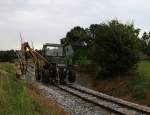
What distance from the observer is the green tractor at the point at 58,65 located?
117 ft

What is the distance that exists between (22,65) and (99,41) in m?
6.83

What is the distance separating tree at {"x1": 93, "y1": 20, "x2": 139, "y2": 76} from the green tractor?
105 inches

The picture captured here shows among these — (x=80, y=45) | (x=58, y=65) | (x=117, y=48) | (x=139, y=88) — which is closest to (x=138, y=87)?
(x=139, y=88)

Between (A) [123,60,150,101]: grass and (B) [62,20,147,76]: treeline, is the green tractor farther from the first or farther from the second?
(A) [123,60,150,101]: grass

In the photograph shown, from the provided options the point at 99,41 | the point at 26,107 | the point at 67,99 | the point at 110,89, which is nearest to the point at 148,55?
the point at 99,41

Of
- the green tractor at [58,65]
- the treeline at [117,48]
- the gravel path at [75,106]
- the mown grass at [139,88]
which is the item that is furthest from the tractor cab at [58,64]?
the gravel path at [75,106]

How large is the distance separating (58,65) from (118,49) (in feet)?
16.9

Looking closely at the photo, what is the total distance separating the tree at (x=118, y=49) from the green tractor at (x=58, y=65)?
2.67 meters

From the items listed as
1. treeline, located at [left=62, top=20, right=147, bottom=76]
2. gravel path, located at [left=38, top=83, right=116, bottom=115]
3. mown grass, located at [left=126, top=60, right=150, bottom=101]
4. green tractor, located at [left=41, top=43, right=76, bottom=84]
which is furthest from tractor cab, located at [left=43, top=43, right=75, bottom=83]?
gravel path, located at [left=38, top=83, right=116, bottom=115]

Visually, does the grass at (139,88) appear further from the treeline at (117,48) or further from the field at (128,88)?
the treeline at (117,48)

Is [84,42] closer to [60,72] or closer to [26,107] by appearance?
[60,72]

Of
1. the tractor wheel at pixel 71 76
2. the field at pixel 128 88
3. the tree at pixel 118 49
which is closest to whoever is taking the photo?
the field at pixel 128 88

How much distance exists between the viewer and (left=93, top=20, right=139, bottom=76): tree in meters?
35.0

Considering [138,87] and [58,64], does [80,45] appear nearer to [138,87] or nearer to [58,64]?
[58,64]
